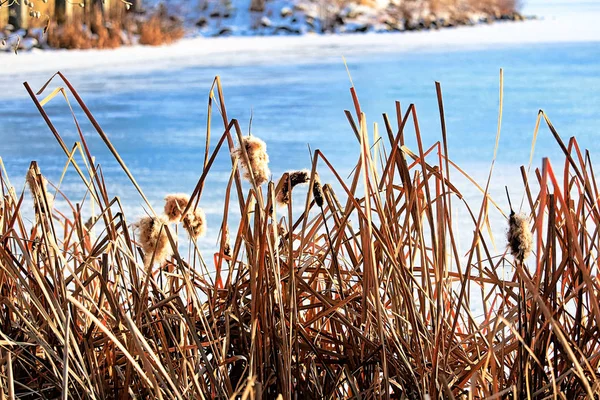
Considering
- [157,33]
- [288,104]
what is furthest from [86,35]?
[288,104]

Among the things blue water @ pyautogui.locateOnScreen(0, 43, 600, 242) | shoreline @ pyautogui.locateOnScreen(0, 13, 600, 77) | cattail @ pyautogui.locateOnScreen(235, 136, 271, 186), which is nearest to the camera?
cattail @ pyautogui.locateOnScreen(235, 136, 271, 186)

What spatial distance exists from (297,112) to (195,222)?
15.9ft

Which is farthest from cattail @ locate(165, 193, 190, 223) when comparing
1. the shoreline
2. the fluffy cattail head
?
the shoreline

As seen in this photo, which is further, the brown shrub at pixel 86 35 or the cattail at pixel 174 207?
the brown shrub at pixel 86 35

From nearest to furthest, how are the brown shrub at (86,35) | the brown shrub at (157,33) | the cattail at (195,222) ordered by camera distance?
the cattail at (195,222) → the brown shrub at (86,35) → the brown shrub at (157,33)

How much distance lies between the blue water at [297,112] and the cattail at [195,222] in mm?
1908

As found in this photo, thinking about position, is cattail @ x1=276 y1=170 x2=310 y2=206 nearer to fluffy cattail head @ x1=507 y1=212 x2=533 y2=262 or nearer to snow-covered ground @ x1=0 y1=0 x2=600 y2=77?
fluffy cattail head @ x1=507 y1=212 x2=533 y2=262

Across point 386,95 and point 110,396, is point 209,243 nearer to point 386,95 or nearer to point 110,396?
point 110,396

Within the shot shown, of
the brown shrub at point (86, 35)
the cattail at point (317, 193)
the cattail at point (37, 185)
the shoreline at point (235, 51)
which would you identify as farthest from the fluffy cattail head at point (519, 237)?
the brown shrub at point (86, 35)

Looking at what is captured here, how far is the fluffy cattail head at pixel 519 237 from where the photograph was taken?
0.76m

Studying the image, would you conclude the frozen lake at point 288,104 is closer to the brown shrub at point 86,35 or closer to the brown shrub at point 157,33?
the brown shrub at point 86,35

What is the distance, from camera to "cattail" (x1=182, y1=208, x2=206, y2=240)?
38.9 inches

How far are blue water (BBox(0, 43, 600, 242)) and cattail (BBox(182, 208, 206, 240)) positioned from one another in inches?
75.1

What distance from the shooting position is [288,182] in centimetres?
92
